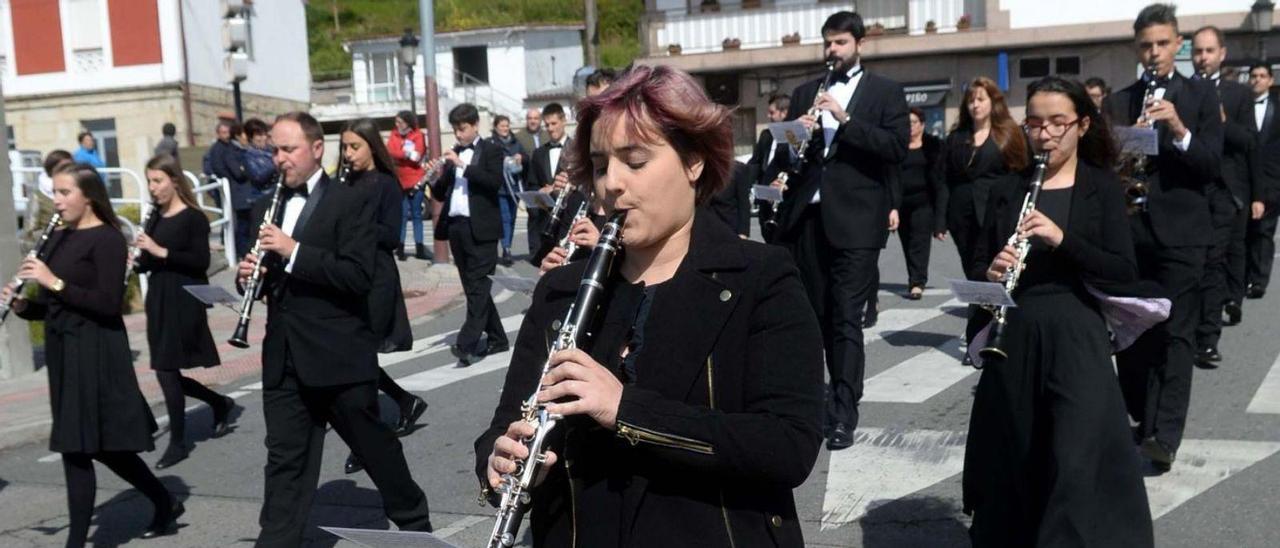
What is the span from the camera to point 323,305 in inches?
216

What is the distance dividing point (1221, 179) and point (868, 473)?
3.48m

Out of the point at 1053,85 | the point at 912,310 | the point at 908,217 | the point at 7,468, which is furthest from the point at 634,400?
the point at 908,217

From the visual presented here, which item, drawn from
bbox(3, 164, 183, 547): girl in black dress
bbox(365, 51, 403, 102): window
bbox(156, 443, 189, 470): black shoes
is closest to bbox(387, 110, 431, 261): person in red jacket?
bbox(156, 443, 189, 470): black shoes

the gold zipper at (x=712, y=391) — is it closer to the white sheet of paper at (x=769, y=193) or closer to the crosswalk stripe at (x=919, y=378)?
the white sheet of paper at (x=769, y=193)

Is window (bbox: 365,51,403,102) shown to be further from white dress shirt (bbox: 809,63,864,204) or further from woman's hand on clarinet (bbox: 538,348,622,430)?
woman's hand on clarinet (bbox: 538,348,622,430)

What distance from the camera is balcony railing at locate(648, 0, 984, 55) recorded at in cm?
3353

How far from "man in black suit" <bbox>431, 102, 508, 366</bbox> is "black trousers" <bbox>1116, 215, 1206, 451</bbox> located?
5.05m

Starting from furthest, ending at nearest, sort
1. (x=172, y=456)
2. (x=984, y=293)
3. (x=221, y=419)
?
(x=221, y=419)
(x=172, y=456)
(x=984, y=293)

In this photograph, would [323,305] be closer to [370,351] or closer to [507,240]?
[370,351]

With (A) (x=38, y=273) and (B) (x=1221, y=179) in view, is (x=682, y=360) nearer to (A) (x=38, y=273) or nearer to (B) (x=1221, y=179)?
(A) (x=38, y=273)

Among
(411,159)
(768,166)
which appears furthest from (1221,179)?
(411,159)

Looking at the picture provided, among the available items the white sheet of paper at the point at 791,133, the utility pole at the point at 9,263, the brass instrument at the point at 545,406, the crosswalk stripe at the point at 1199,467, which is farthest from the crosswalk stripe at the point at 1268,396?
the utility pole at the point at 9,263

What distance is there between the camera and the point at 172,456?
7707 millimetres

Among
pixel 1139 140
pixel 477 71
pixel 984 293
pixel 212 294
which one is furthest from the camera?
pixel 477 71
